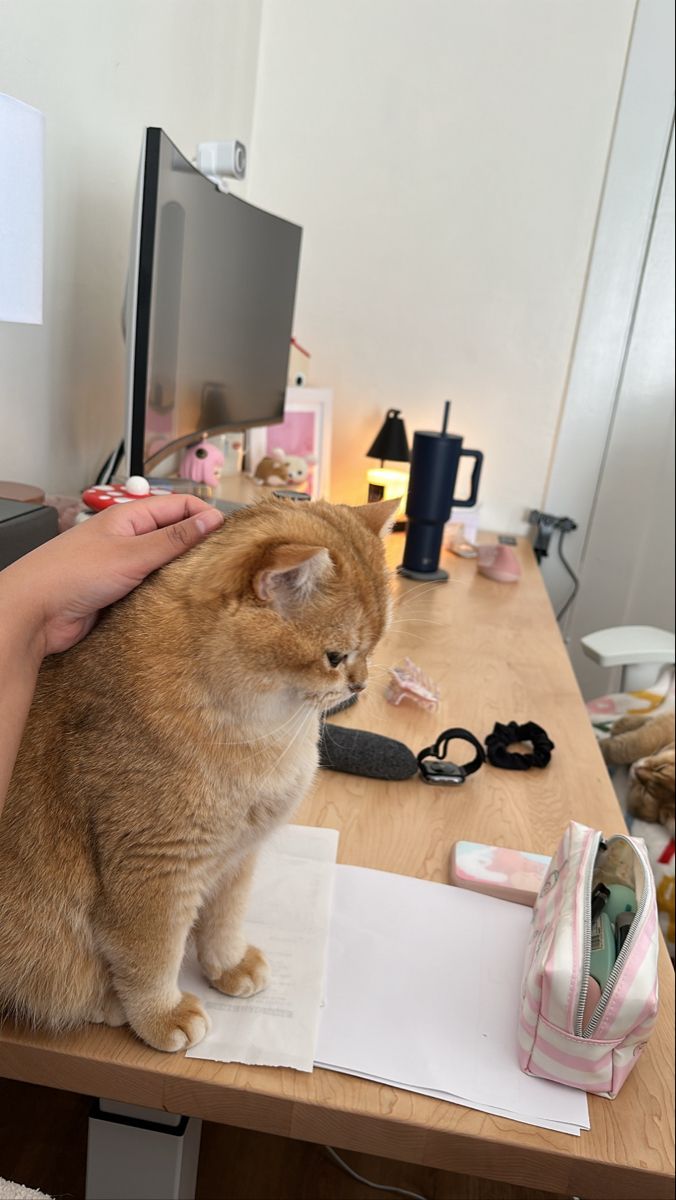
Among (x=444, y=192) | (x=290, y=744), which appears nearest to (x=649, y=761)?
(x=290, y=744)

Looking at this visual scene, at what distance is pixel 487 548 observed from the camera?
2.14m

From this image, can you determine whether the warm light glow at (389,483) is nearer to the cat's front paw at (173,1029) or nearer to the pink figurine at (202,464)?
the pink figurine at (202,464)

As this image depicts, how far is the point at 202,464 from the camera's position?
5.90 feet

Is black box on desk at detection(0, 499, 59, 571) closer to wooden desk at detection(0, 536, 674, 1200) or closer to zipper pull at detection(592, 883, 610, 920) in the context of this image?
wooden desk at detection(0, 536, 674, 1200)

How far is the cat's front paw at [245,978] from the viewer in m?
0.72

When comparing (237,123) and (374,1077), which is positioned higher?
(237,123)

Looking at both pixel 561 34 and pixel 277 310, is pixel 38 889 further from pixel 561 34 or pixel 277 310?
pixel 561 34

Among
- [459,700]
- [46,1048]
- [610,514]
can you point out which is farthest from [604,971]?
[610,514]

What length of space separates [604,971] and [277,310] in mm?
1685

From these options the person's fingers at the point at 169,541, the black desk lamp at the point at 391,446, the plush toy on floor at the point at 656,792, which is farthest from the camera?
the black desk lamp at the point at 391,446

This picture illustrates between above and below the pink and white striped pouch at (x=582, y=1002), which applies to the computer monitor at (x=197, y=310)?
above

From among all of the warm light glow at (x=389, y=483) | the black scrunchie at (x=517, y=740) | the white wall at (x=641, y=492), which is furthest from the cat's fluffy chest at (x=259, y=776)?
A: the white wall at (x=641, y=492)

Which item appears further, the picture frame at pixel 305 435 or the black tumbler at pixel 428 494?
the picture frame at pixel 305 435

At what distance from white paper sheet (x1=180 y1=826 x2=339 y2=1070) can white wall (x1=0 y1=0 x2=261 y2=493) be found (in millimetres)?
763
